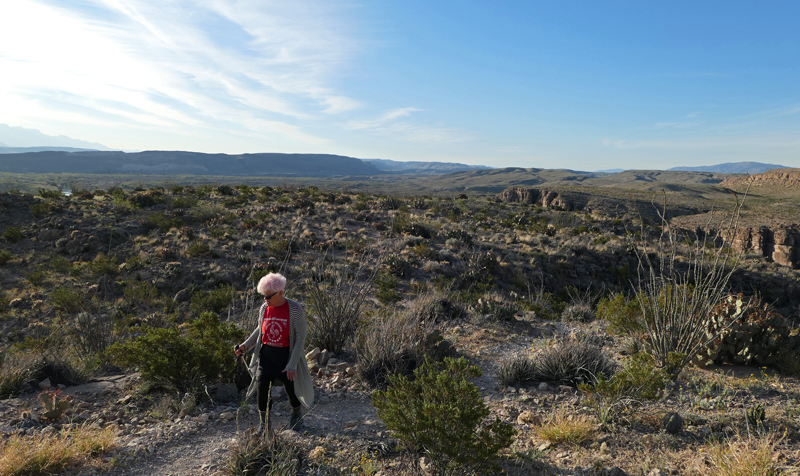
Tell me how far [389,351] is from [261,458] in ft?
7.70

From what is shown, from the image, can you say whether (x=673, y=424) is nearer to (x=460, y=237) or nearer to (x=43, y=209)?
(x=460, y=237)

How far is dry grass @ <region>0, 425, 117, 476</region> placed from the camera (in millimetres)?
2887

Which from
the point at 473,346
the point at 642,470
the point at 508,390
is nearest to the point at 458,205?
the point at 473,346

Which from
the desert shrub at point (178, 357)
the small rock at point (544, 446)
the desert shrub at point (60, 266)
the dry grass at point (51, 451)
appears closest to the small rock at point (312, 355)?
the desert shrub at point (178, 357)

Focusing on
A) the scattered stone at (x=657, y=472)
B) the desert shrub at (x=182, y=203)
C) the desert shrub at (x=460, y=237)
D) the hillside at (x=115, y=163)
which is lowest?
the scattered stone at (x=657, y=472)

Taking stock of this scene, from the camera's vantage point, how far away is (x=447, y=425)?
2812mm

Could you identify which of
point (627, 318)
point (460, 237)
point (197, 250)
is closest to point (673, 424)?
point (627, 318)

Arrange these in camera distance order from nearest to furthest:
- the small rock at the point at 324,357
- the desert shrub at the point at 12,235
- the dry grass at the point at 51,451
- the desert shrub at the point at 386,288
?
the dry grass at the point at 51,451 → the small rock at the point at 324,357 → the desert shrub at the point at 386,288 → the desert shrub at the point at 12,235

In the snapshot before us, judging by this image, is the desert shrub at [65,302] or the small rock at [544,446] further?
the desert shrub at [65,302]

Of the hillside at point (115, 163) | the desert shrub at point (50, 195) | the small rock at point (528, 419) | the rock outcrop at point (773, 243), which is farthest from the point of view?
the hillside at point (115, 163)

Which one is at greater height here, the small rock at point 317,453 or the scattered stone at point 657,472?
the scattered stone at point 657,472

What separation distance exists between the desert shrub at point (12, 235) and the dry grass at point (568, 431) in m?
18.2

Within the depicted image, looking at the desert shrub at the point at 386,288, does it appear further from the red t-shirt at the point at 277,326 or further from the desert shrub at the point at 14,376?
the desert shrub at the point at 14,376

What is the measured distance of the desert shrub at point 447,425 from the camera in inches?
108
